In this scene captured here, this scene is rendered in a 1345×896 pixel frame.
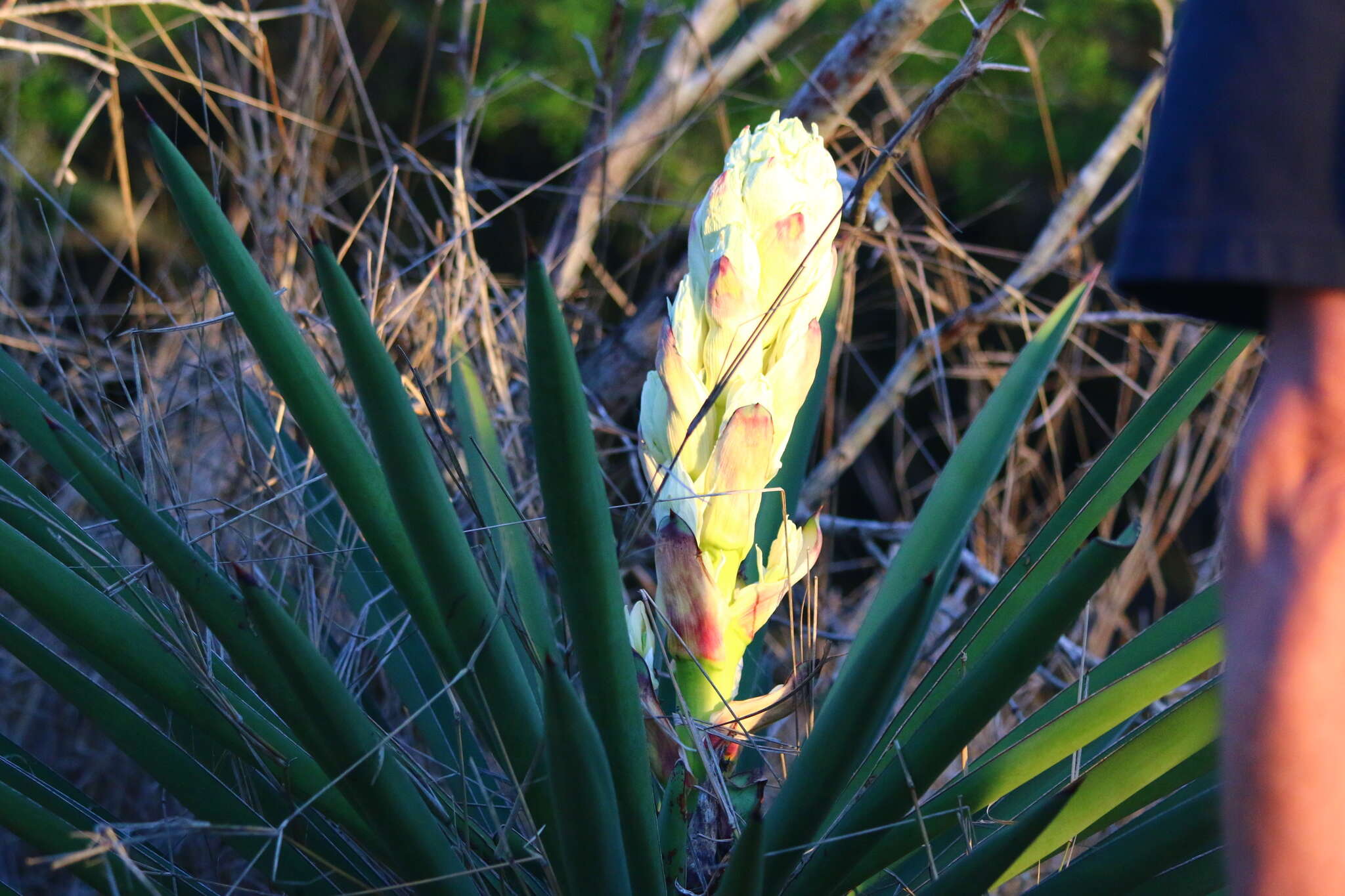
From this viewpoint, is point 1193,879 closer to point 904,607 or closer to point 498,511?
point 904,607

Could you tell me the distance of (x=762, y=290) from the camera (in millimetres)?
758

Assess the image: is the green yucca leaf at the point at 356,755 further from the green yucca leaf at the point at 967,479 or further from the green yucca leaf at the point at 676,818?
the green yucca leaf at the point at 967,479

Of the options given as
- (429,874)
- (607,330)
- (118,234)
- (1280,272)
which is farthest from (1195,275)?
(118,234)

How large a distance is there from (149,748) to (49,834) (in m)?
0.10

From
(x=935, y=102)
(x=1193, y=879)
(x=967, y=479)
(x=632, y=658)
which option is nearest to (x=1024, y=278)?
(x=967, y=479)

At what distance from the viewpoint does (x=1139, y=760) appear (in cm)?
70

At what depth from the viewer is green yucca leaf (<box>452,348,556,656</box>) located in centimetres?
83

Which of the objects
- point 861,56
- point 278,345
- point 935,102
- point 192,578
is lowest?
point 192,578

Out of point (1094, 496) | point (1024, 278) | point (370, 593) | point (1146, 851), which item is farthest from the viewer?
point (1024, 278)

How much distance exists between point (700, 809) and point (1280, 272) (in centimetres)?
56

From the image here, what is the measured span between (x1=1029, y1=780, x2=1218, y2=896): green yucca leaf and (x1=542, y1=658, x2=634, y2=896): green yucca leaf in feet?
0.93

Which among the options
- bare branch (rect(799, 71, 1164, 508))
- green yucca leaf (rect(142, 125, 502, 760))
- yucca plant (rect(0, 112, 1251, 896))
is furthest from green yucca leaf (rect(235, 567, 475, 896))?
bare branch (rect(799, 71, 1164, 508))

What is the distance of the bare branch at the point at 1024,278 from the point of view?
5.16ft

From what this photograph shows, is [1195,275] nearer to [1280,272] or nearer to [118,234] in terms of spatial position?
[1280,272]
